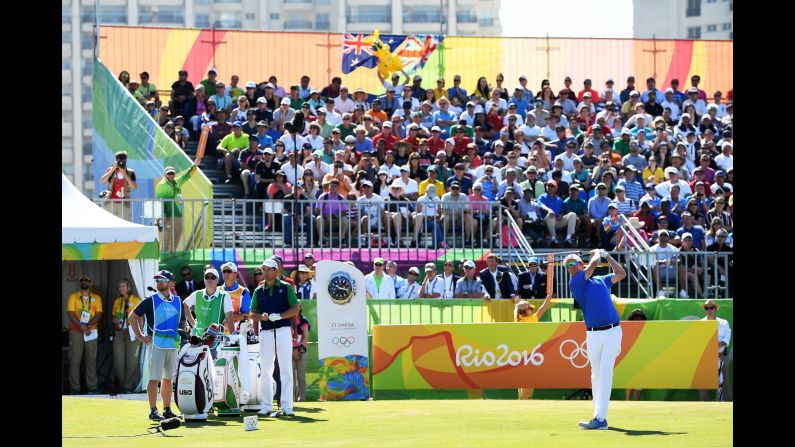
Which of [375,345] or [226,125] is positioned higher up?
[226,125]

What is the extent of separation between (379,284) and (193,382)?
7.78m

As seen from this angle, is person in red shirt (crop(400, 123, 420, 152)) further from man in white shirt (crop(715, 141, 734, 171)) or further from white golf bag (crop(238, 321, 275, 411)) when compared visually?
white golf bag (crop(238, 321, 275, 411))

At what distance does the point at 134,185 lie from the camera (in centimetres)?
2517

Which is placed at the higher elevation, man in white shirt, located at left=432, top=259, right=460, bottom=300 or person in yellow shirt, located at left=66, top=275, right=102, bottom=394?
man in white shirt, located at left=432, top=259, right=460, bottom=300

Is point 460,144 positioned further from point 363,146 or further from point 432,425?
point 432,425

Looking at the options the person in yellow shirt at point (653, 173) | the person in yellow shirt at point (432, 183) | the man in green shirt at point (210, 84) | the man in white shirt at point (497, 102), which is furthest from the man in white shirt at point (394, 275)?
the man in white shirt at point (497, 102)

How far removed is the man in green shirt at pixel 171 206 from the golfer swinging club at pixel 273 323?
811 cm

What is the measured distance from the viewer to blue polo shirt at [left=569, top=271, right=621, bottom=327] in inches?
586

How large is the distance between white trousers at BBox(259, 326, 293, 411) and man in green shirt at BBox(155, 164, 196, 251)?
8188mm

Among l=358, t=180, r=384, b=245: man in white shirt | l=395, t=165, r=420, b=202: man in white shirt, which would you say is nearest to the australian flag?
l=395, t=165, r=420, b=202: man in white shirt

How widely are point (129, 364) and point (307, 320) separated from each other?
3490mm
